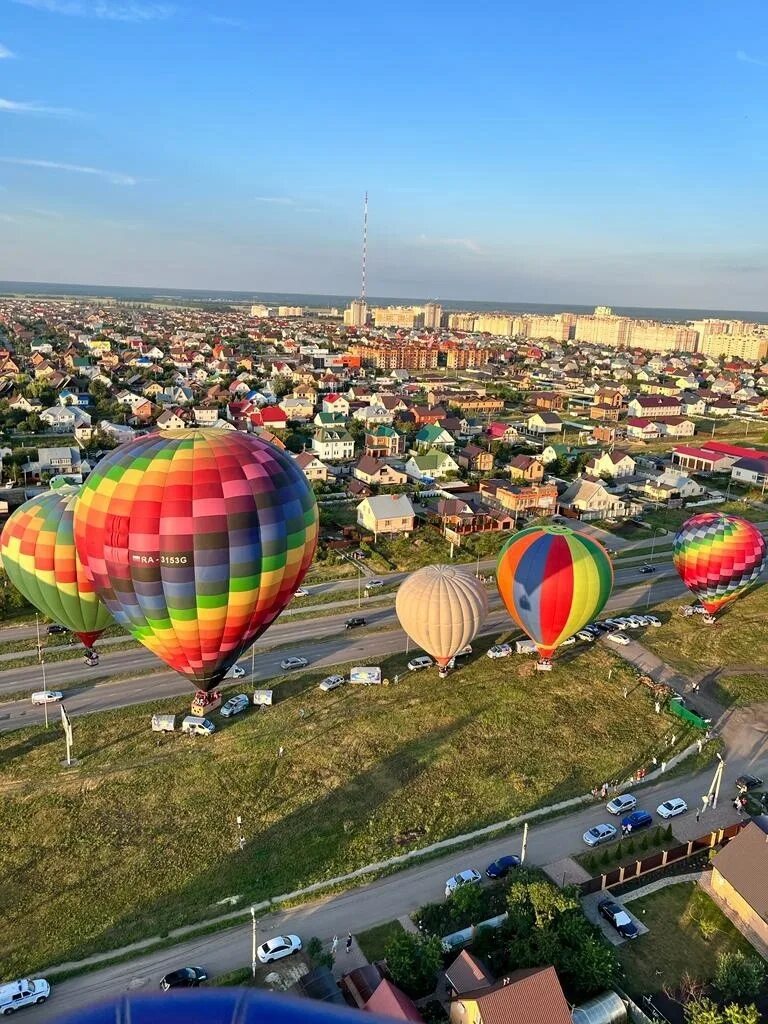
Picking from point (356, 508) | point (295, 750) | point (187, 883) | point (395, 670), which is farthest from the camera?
point (356, 508)

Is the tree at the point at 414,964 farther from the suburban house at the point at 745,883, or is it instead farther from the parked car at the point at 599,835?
the suburban house at the point at 745,883

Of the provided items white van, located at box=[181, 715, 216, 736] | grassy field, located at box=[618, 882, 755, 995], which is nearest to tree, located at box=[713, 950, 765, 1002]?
grassy field, located at box=[618, 882, 755, 995]

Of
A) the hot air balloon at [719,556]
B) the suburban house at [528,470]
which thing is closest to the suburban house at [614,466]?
the suburban house at [528,470]

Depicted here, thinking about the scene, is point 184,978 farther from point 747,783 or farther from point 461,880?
point 747,783

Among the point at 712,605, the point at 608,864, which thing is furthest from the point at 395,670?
the point at 712,605

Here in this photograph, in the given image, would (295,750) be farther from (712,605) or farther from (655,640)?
(712,605)

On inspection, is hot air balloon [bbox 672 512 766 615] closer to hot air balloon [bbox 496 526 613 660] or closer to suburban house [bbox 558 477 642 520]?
hot air balloon [bbox 496 526 613 660]
